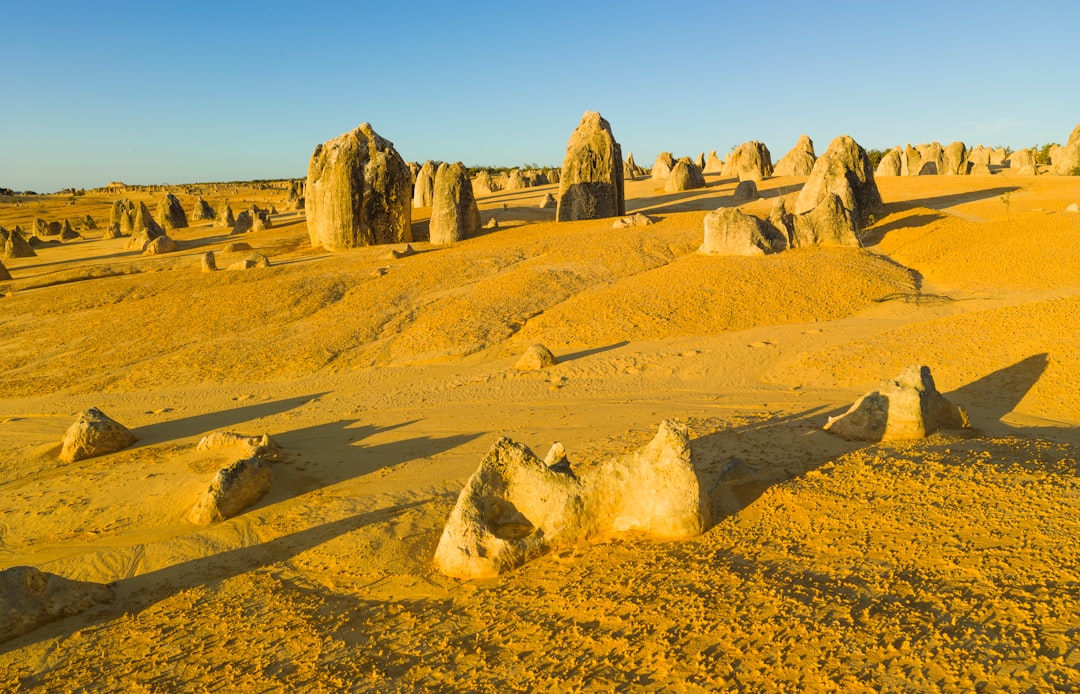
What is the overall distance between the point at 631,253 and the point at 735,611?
13494 millimetres

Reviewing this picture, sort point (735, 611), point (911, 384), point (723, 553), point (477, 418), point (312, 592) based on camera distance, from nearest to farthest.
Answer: point (735, 611) < point (723, 553) < point (312, 592) < point (911, 384) < point (477, 418)

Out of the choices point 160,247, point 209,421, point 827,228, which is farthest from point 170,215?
point 827,228

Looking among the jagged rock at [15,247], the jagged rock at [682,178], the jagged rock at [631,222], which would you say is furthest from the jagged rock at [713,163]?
the jagged rock at [15,247]

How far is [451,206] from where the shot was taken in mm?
20406

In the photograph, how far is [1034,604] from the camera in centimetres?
349

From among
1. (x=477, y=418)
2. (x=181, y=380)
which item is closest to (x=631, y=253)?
(x=477, y=418)

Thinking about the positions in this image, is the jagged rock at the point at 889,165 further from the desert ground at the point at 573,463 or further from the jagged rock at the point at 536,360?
the jagged rock at the point at 536,360

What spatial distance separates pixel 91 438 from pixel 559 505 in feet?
19.8

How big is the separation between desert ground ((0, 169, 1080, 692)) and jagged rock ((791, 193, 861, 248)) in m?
1.19

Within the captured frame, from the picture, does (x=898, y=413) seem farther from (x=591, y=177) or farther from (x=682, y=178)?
(x=682, y=178)

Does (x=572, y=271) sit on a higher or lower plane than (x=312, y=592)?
higher

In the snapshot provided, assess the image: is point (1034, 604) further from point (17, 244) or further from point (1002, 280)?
point (17, 244)

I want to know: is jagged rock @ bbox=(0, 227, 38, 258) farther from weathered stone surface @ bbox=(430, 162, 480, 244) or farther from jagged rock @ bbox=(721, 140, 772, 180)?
jagged rock @ bbox=(721, 140, 772, 180)

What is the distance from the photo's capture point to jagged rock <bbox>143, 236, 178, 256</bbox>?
74.1 ft
